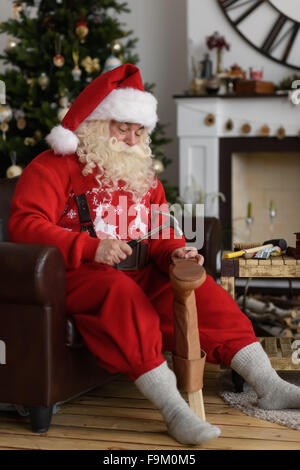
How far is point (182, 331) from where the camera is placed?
1806mm

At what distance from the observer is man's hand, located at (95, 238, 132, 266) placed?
1.89 meters

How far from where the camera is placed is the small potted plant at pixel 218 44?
4.11 metres

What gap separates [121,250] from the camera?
190 centimetres

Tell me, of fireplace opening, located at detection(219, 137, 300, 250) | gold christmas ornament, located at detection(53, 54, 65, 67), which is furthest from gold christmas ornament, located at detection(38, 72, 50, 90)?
fireplace opening, located at detection(219, 137, 300, 250)

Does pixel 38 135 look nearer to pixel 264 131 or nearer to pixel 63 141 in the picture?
pixel 264 131

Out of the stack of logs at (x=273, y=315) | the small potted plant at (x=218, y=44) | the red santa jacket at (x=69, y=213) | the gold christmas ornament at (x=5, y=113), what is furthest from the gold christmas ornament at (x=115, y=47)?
the red santa jacket at (x=69, y=213)

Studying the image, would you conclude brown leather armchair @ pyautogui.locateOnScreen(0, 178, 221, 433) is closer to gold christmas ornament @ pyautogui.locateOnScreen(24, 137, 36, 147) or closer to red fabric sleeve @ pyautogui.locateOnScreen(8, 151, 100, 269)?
red fabric sleeve @ pyautogui.locateOnScreen(8, 151, 100, 269)

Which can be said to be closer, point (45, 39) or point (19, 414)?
point (19, 414)

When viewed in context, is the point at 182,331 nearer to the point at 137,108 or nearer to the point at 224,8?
the point at 137,108

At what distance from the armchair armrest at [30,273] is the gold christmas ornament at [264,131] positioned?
2.59 m

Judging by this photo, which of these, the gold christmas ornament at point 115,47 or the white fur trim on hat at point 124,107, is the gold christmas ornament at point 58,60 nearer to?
the gold christmas ornament at point 115,47

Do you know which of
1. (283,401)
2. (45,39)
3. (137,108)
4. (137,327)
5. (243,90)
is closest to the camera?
(137,327)

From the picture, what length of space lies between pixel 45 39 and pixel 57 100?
0.36 metres

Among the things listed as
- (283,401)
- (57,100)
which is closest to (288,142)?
(57,100)
